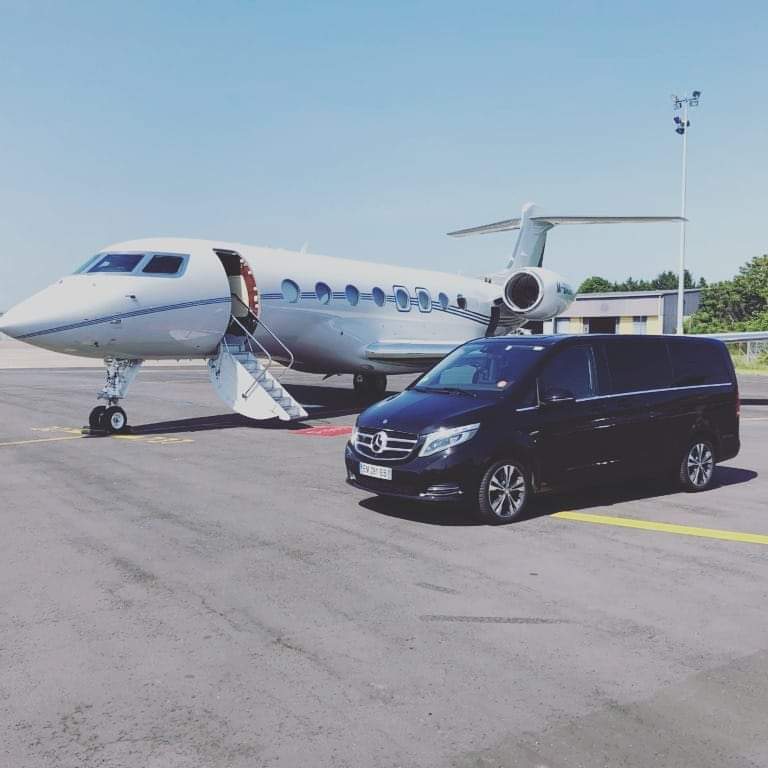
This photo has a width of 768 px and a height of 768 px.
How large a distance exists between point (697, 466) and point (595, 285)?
120564 millimetres

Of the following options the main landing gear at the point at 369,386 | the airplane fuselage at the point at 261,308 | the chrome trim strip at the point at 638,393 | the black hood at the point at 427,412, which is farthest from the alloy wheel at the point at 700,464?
the main landing gear at the point at 369,386

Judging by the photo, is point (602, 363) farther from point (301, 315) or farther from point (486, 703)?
point (301, 315)

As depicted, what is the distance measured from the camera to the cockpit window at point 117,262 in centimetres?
A: 1445

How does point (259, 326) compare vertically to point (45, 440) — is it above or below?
above

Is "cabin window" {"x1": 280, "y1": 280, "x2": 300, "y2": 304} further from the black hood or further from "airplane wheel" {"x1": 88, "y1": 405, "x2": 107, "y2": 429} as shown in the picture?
the black hood

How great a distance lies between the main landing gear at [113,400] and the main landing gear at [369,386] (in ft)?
27.6

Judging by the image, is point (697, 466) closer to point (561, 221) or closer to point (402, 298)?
point (402, 298)

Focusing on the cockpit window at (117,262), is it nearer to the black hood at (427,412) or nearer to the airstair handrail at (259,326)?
the airstair handrail at (259,326)

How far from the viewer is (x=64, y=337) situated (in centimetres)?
1359


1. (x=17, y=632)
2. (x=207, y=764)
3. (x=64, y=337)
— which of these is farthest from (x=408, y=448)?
(x=64, y=337)

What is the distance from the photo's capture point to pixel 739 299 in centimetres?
6600

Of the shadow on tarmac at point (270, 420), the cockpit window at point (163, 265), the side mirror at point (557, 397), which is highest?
the cockpit window at point (163, 265)

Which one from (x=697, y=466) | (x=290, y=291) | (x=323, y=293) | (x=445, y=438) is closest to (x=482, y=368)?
(x=445, y=438)

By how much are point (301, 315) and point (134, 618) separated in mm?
13038
